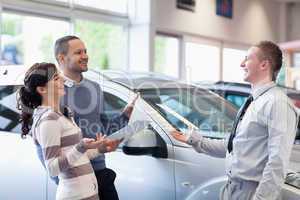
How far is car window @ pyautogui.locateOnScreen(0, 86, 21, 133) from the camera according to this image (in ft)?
10.1

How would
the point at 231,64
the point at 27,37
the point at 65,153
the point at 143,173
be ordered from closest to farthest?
the point at 65,153 → the point at 143,173 → the point at 27,37 → the point at 231,64

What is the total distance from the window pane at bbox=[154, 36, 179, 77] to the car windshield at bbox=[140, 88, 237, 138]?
4.82 m

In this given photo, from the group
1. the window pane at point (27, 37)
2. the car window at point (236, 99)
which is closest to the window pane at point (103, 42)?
the window pane at point (27, 37)

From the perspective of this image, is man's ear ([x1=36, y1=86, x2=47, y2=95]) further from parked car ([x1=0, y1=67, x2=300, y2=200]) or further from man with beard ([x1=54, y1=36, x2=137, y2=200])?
parked car ([x1=0, y1=67, x2=300, y2=200])

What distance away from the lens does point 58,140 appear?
6.41 feet

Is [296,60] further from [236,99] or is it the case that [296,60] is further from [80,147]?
[80,147]

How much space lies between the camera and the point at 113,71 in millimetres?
3273

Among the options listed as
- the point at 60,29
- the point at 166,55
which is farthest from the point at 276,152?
the point at 166,55

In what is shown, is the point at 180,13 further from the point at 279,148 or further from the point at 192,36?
the point at 279,148

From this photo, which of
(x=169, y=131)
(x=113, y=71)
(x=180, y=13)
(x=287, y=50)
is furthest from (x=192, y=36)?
(x=169, y=131)

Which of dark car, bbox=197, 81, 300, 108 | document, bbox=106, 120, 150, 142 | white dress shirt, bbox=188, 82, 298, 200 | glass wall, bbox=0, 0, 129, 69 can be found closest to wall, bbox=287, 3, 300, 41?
glass wall, bbox=0, 0, 129, 69

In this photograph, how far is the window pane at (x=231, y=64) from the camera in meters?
9.80

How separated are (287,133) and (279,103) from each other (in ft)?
0.39

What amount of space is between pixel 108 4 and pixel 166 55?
1490 mm
